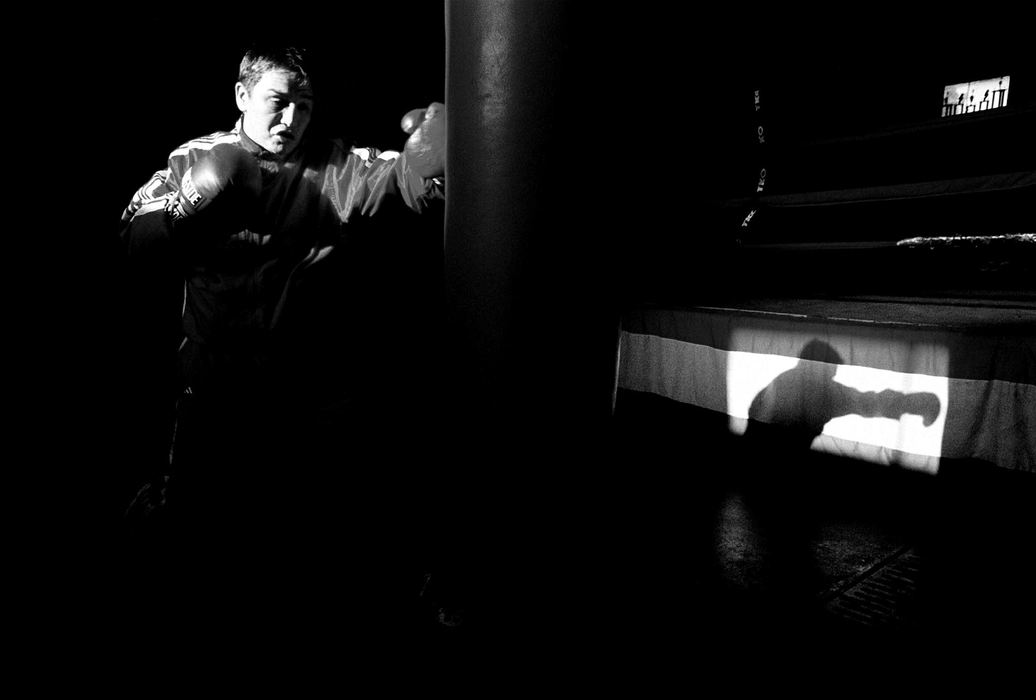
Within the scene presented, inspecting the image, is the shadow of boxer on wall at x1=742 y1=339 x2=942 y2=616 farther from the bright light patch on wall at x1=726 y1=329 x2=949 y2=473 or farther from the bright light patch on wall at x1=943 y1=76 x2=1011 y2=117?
the bright light patch on wall at x1=943 y1=76 x2=1011 y2=117

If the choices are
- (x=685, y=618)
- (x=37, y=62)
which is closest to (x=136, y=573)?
(x=685, y=618)

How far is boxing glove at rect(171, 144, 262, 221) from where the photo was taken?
1691 millimetres

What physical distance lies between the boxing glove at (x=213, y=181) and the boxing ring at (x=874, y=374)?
7.20 ft

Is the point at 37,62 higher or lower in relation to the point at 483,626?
higher

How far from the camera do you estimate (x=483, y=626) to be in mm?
1387

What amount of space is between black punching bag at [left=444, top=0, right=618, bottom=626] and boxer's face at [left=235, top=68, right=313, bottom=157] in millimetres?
662

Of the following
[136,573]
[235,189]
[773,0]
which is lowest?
[136,573]

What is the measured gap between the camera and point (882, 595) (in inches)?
65.1

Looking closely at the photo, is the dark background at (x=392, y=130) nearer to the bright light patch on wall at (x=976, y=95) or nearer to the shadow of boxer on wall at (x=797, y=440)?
the bright light patch on wall at (x=976, y=95)

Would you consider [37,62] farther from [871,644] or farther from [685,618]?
[871,644]

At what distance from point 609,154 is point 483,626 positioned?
3.45 ft

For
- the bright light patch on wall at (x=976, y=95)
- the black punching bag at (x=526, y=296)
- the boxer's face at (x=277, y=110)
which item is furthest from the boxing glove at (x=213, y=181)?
the bright light patch on wall at (x=976, y=95)

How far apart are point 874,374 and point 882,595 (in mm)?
1196

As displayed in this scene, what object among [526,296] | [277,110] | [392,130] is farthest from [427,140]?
[392,130]
